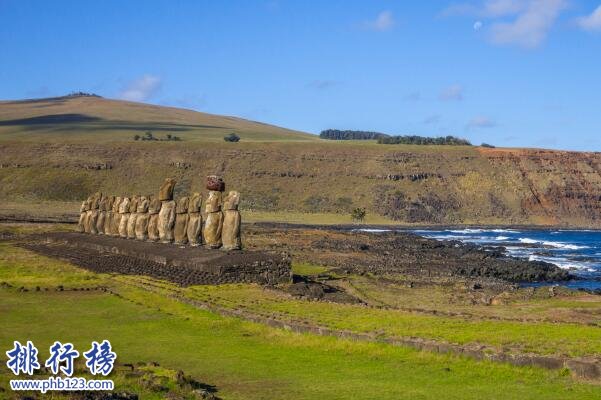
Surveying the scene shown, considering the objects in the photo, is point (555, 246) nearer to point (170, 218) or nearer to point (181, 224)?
point (170, 218)

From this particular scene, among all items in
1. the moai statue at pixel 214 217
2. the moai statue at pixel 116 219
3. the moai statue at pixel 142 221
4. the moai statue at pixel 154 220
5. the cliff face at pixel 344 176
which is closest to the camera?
the moai statue at pixel 214 217

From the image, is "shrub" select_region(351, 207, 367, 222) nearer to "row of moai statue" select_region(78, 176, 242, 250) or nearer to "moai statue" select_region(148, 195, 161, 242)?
"row of moai statue" select_region(78, 176, 242, 250)

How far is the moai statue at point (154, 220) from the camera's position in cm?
4444

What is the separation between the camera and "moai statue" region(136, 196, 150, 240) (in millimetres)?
46250

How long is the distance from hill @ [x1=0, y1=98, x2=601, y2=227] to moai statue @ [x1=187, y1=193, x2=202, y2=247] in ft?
238

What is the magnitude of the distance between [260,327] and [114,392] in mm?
8597

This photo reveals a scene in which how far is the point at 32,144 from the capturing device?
141500 millimetres

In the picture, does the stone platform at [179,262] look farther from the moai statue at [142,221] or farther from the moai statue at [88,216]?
the moai statue at [88,216]

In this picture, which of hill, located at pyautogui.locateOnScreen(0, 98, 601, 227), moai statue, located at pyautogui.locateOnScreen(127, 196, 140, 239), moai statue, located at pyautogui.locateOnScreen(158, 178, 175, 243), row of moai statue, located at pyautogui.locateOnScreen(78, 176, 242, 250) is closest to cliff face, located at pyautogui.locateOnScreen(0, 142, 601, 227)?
hill, located at pyautogui.locateOnScreen(0, 98, 601, 227)

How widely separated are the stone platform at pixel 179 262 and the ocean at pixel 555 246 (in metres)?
20.5

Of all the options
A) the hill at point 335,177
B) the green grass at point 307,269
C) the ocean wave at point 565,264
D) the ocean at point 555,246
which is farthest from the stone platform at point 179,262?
the hill at point 335,177

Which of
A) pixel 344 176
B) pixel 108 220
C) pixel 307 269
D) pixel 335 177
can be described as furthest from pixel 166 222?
pixel 344 176

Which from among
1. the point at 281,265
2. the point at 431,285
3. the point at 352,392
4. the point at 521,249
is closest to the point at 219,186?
the point at 281,265

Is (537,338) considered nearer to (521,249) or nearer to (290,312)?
(290,312)
